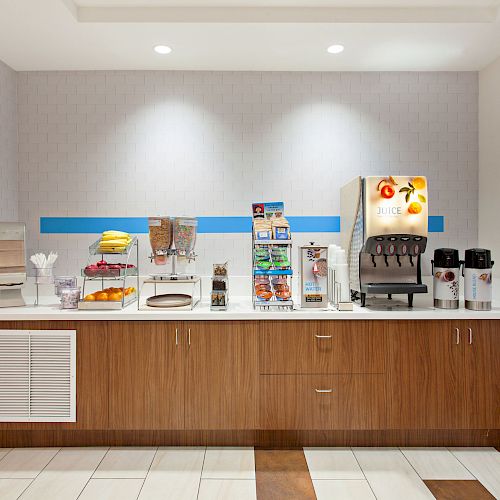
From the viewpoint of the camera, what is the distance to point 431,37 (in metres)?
3.38

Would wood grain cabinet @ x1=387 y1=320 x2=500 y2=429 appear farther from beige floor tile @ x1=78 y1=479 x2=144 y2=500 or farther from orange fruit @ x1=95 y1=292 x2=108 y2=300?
orange fruit @ x1=95 y1=292 x2=108 y2=300

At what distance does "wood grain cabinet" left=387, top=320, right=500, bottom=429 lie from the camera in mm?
3080

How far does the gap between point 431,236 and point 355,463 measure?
6.36ft

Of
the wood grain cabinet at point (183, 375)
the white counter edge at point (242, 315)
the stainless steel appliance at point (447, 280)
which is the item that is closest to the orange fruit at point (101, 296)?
the white counter edge at point (242, 315)

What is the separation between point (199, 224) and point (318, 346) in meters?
1.46

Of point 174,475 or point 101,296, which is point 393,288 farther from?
point 101,296

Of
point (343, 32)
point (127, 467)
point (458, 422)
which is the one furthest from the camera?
point (343, 32)

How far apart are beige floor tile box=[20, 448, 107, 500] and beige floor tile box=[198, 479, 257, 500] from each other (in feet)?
2.20

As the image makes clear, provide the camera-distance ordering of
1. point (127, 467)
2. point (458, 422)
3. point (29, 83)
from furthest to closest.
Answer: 1. point (29, 83)
2. point (458, 422)
3. point (127, 467)

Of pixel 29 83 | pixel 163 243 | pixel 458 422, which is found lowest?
pixel 458 422

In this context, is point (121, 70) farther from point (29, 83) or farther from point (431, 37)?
point (431, 37)

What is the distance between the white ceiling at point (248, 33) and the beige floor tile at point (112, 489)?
9.10 feet

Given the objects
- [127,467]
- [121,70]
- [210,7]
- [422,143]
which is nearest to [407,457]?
[127,467]

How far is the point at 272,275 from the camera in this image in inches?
127
